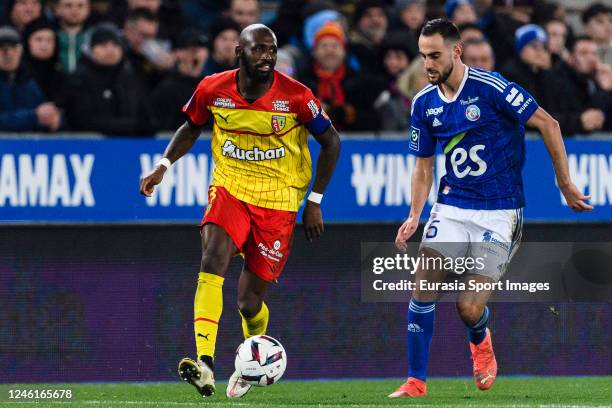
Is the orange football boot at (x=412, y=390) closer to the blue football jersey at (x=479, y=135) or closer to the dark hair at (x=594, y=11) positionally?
the blue football jersey at (x=479, y=135)

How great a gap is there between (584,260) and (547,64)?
9.00ft

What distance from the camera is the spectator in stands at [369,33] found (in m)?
13.6

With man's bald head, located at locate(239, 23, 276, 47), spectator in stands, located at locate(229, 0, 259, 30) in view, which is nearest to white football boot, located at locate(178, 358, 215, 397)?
man's bald head, located at locate(239, 23, 276, 47)

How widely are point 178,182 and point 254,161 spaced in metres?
1.76

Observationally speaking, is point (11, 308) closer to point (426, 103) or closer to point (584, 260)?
point (426, 103)

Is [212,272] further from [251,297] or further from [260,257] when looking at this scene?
[251,297]

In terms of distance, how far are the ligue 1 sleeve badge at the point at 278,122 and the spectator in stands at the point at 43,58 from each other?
3706mm

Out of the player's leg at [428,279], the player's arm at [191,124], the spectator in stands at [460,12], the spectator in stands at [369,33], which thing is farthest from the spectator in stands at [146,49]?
the player's leg at [428,279]

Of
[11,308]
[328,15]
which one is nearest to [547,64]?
[328,15]

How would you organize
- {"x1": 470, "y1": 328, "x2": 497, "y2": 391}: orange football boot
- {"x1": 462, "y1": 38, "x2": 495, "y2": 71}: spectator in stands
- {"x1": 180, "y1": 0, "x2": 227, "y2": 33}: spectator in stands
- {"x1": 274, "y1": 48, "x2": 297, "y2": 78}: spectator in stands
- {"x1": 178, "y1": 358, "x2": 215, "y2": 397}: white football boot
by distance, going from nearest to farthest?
1. {"x1": 178, "y1": 358, "x2": 215, "y2": 397}: white football boot
2. {"x1": 470, "y1": 328, "x2": 497, "y2": 391}: orange football boot
3. {"x1": 274, "y1": 48, "x2": 297, "y2": 78}: spectator in stands
4. {"x1": 462, "y1": 38, "x2": 495, "y2": 71}: spectator in stands
5. {"x1": 180, "y1": 0, "x2": 227, "y2": 33}: spectator in stands

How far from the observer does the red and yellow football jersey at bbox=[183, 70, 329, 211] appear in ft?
29.5

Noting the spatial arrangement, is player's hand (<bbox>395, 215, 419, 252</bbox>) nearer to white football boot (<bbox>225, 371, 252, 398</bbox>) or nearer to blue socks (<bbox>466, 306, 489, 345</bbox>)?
blue socks (<bbox>466, 306, 489, 345</bbox>)

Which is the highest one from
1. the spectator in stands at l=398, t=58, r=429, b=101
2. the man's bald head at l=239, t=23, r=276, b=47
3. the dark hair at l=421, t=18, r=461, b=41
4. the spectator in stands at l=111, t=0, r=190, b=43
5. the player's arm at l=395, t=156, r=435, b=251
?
the dark hair at l=421, t=18, r=461, b=41

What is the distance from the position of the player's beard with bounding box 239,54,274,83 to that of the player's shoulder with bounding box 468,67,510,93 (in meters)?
1.29
